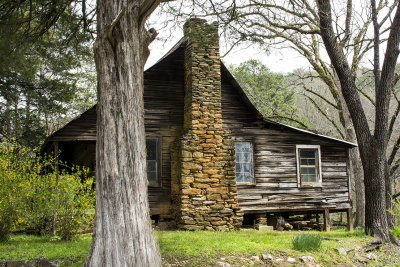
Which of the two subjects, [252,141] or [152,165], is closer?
[152,165]

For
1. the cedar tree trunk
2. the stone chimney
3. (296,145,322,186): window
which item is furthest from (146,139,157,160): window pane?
the cedar tree trunk

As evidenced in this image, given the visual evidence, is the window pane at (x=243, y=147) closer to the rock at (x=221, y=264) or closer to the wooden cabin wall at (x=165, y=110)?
the wooden cabin wall at (x=165, y=110)

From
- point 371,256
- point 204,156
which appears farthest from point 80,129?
point 371,256

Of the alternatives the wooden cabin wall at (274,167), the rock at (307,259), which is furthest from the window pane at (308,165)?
the rock at (307,259)

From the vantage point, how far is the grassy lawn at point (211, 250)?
7.11 m

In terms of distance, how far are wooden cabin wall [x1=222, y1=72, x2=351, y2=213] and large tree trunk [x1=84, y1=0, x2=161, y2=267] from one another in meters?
7.89

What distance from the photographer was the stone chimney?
11.7 metres

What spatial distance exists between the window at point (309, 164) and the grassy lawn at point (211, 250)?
17.3ft

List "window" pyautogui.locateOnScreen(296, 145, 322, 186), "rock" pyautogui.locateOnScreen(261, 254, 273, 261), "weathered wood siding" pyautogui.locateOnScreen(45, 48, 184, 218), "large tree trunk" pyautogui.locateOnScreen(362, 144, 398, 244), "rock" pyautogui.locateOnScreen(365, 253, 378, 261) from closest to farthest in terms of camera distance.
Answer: "rock" pyautogui.locateOnScreen(261, 254, 273, 261) < "rock" pyautogui.locateOnScreen(365, 253, 378, 261) < "large tree trunk" pyautogui.locateOnScreen(362, 144, 398, 244) < "weathered wood siding" pyautogui.locateOnScreen(45, 48, 184, 218) < "window" pyautogui.locateOnScreen(296, 145, 322, 186)

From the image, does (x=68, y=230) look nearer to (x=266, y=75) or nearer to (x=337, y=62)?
(x=337, y=62)

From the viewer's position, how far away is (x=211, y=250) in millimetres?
7672

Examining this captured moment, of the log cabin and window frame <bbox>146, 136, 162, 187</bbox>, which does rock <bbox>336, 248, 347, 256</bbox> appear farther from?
window frame <bbox>146, 136, 162, 187</bbox>

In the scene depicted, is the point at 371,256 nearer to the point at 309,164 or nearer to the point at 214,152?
the point at 214,152

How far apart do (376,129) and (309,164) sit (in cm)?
528
